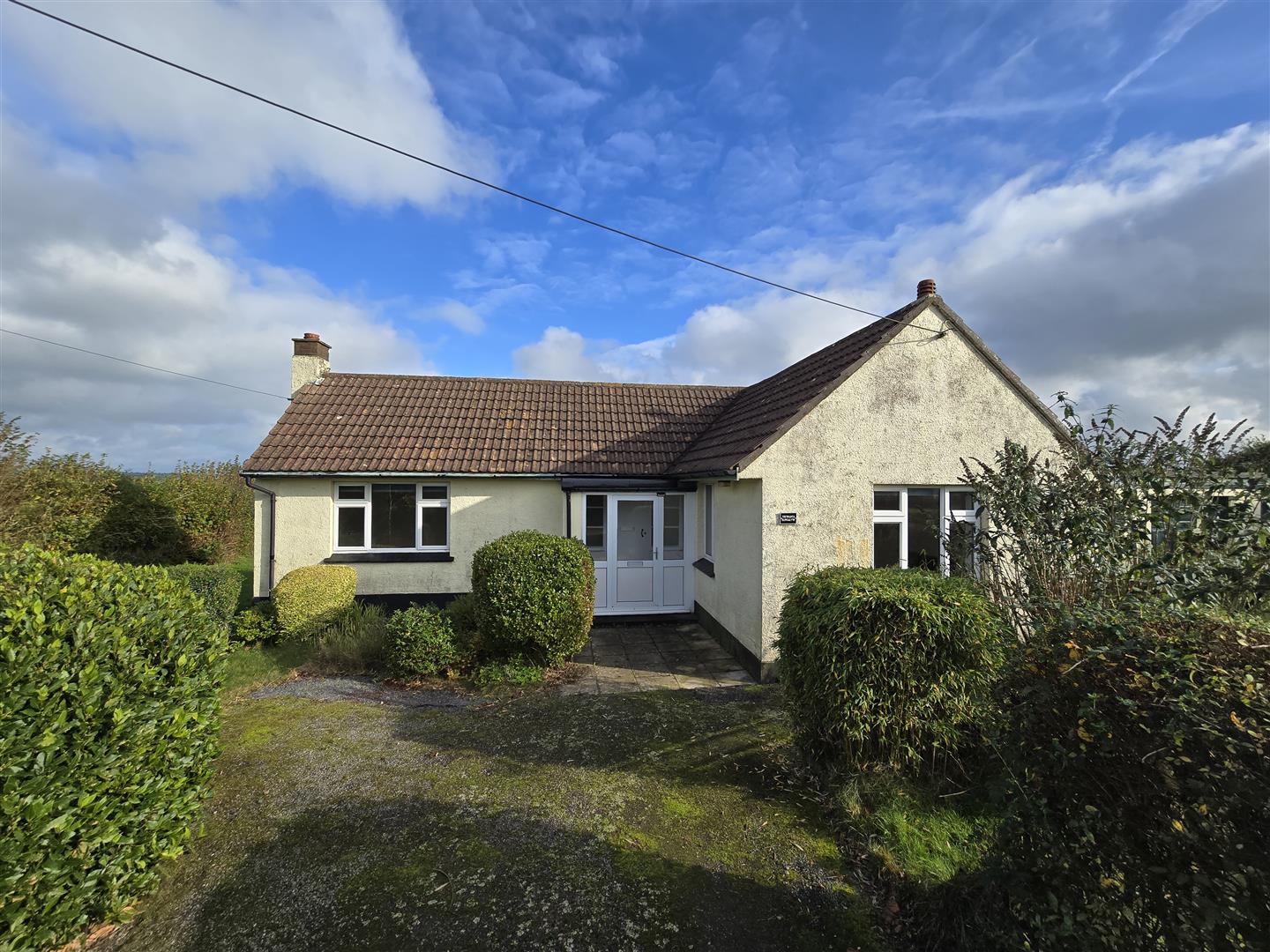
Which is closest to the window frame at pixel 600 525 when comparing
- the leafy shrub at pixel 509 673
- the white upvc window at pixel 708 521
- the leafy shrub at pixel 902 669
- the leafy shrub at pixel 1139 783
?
the white upvc window at pixel 708 521

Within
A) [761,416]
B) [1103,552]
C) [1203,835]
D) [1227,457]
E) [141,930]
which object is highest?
[761,416]

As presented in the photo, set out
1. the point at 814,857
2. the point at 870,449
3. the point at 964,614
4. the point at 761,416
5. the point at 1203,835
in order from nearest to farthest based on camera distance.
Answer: the point at 1203,835 < the point at 814,857 < the point at 964,614 < the point at 870,449 < the point at 761,416

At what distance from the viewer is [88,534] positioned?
449 inches

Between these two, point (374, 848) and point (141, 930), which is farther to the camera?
point (374, 848)

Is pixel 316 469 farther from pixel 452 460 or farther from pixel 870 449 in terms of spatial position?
pixel 870 449

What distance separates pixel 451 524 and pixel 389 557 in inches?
51.8

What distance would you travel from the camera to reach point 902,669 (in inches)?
166

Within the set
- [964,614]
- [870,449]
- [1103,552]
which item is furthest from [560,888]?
[870,449]

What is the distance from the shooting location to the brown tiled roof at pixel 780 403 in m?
7.81

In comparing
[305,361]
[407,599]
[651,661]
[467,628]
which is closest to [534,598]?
[467,628]

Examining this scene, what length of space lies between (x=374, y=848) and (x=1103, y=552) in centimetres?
604

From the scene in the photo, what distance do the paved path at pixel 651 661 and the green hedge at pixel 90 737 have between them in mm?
4128

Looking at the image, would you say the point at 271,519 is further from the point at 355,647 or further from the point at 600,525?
the point at 600,525

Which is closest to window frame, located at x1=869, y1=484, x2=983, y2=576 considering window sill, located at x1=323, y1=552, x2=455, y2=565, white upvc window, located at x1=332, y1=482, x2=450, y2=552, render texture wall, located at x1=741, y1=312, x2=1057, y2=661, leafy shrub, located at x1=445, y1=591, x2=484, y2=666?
render texture wall, located at x1=741, y1=312, x2=1057, y2=661
